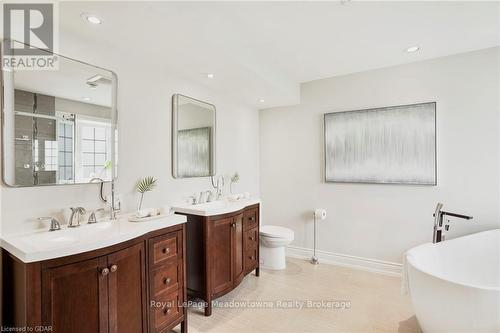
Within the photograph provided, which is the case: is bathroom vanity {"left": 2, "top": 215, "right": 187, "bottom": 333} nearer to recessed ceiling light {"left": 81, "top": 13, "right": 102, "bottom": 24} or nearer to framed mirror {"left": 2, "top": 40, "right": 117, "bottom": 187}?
framed mirror {"left": 2, "top": 40, "right": 117, "bottom": 187}

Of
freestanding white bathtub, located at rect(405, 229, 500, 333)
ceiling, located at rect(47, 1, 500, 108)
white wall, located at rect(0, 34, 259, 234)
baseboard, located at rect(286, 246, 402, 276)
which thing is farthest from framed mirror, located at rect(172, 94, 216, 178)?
freestanding white bathtub, located at rect(405, 229, 500, 333)

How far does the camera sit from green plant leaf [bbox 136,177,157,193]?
2.27 meters

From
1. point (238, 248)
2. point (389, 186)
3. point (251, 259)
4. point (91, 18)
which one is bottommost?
point (251, 259)

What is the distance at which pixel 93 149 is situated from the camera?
1.99 m

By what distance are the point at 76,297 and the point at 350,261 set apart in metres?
3.09

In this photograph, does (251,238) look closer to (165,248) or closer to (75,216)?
(165,248)

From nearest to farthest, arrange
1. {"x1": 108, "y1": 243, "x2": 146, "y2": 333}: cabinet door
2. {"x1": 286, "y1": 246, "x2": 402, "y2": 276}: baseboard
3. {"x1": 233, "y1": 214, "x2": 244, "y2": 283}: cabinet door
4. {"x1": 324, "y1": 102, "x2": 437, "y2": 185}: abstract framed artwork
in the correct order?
{"x1": 108, "y1": 243, "x2": 146, "y2": 333}: cabinet door < {"x1": 233, "y1": 214, "x2": 244, "y2": 283}: cabinet door < {"x1": 324, "y1": 102, "x2": 437, "y2": 185}: abstract framed artwork < {"x1": 286, "y1": 246, "x2": 402, "y2": 276}: baseboard

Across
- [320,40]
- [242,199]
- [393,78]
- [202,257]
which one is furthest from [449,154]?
[202,257]

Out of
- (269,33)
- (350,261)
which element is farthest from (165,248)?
(350,261)

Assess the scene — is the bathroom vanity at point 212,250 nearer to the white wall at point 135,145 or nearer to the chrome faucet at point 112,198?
the white wall at point 135,145

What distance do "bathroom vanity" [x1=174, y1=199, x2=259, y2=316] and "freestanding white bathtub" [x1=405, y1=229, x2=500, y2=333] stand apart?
1496 millimetres

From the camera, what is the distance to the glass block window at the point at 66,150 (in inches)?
71.1

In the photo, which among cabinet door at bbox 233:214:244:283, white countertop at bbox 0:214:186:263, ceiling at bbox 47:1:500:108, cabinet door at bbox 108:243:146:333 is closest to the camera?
white countertop at bbox 0:214:186:263

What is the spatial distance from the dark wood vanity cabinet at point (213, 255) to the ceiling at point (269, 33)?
56.5 inches
